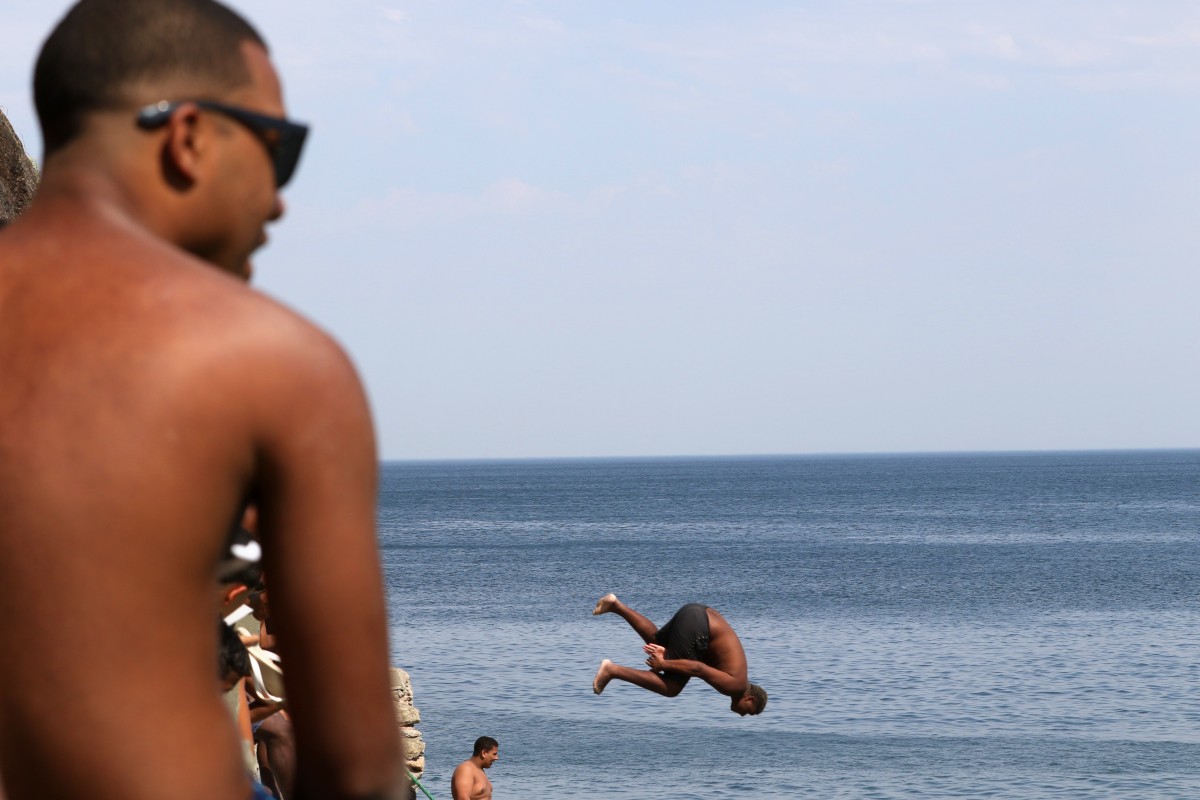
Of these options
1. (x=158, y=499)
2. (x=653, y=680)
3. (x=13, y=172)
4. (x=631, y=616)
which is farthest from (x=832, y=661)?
(x=158, y=499)

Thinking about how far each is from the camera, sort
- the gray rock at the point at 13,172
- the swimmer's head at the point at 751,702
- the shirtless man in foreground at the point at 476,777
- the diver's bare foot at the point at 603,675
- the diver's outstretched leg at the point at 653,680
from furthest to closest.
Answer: the shirtless man in foreground at the point at 476,777 → the diver's bare foot at the point at 603,675 → the diver's outstretched leg at the point at 653,680 → the swimmer's head at the point at 751,702 → the gray rock at the point at 13,172

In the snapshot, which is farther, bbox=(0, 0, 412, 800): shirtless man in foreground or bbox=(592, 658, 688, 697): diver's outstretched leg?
bbox=(592, 658, 688, 697): diver's outstretched leg

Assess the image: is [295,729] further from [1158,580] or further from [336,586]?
[1158,580]

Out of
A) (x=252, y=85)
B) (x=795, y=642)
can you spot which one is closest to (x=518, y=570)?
(x=795, y=642)

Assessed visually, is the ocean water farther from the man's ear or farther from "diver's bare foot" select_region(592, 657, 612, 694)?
the man's ear

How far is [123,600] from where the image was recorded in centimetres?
149

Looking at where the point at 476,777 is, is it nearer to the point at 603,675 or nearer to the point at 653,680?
the point at 603,675

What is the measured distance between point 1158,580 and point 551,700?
5226cm

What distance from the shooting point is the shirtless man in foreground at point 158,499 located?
4.81ft

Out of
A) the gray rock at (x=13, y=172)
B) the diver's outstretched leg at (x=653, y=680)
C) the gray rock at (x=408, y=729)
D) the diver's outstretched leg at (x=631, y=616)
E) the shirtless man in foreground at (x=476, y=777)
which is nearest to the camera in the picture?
the gray rock at (x=13, y=172)

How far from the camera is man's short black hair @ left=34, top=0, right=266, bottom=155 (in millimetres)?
1625

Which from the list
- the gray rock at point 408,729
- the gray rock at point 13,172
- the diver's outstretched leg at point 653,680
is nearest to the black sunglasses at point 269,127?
the gray rock at point 13,172

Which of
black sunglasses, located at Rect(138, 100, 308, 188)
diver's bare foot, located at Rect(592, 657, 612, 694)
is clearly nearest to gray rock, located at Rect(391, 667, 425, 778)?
diver's bare foot, located at Rect(592, 657, 612, 694)

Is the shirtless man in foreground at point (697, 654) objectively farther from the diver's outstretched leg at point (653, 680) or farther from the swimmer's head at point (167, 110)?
the swimmer's head at point (167, 110)
